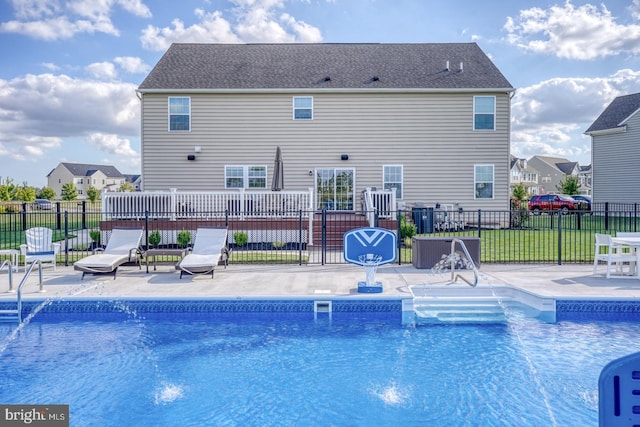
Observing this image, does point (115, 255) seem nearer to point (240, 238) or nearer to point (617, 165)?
point (240, 238)

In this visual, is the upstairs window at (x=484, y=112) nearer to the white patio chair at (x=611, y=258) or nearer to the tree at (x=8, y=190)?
the white patio chair at (x=611, y=258)

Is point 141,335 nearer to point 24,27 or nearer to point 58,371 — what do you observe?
point 58,371

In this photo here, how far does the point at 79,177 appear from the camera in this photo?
288 ft

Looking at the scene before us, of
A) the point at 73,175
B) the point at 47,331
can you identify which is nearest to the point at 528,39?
the point at 47,331

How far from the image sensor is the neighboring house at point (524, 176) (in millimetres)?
66625

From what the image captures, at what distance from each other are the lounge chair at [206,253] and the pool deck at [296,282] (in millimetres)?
263

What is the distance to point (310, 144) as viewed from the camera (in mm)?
18406

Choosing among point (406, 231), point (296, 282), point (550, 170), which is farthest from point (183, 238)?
point (550, 170)

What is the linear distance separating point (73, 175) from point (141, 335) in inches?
3583

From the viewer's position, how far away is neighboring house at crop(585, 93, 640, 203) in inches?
1024

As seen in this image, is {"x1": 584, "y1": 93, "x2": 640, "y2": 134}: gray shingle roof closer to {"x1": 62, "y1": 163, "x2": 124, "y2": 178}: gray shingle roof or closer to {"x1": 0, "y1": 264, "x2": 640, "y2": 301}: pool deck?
{"x1": 0, "y1": 264, "x2": 640, "y2": 301}: pool deck

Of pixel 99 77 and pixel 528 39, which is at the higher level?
pixel 528 39
